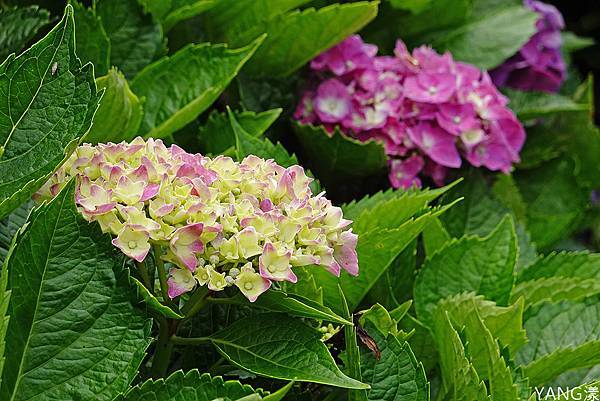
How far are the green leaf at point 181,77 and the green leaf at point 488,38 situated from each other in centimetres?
67

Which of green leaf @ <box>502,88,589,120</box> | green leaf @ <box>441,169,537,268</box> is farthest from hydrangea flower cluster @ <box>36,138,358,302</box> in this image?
green leaf @ <box>502,88,589,120</box>

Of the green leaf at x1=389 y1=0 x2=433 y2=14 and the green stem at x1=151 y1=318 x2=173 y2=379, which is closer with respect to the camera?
the green stem at x1=151 y1=318 x2=173 y2=379

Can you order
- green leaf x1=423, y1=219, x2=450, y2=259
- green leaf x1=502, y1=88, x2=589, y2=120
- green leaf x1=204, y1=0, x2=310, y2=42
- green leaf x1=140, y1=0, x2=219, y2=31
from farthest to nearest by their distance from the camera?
green leaf x1=502, y1=88, x2=589, y2=120
green leaf x1=204, y1=0, x2=310, y2=42
green leaf x1=140, y1=0, x2=219, y2=31
green leaf x1=423, y1=219, x2=450, y2=259

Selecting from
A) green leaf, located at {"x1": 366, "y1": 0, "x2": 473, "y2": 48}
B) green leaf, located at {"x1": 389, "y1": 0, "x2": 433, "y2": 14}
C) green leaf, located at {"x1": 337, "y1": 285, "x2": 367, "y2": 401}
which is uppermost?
green leaf, located at {"x1": 337, "y1": 285, "x2": 367, "y2": 401}

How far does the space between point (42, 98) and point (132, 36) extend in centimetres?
53

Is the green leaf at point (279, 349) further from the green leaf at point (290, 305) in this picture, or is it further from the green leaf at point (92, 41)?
the green leaf at point (92, 41)

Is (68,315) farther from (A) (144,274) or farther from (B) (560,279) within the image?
(B) (560,279)

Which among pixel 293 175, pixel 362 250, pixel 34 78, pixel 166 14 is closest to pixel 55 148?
pixel 34 78

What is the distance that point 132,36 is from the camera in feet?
4.27

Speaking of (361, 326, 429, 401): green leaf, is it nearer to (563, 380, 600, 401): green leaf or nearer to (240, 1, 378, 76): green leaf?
(563, 380, 600, 401): green leaf

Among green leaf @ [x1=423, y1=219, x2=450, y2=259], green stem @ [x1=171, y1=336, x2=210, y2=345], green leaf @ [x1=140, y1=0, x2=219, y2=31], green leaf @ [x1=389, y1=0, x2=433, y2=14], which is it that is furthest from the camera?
green leaf @ [x1=389, y1=0, x2=433, y2=14]

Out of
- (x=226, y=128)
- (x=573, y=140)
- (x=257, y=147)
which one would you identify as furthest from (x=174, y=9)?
(x=573, y=140)

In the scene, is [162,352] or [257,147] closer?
[162,352]

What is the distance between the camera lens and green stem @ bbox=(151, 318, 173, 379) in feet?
2.72
